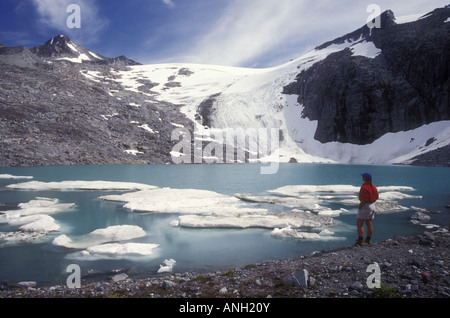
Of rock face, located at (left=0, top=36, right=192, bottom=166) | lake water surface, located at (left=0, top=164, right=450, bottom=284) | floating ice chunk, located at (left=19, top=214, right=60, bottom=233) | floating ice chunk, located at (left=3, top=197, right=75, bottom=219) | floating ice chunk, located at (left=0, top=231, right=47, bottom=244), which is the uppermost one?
rock face, located at (left=0, top=36, right=192, bottom=166)

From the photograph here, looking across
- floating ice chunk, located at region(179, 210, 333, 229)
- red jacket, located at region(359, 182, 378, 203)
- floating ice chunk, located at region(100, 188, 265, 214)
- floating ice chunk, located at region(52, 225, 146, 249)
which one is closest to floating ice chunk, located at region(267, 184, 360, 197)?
floating ice chunk, located at region(100, 188, 265, 214)

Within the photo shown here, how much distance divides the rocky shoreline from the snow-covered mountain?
83801 mm

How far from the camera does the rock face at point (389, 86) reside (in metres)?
115

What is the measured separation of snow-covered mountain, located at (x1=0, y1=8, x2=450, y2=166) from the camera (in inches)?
3834

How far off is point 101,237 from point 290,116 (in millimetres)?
142157

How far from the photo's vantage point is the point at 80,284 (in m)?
10.9

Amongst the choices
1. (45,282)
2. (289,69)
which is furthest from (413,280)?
(289,69)

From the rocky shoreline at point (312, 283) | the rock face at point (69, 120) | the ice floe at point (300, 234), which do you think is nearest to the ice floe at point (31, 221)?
the rocky shoreline at point (312, 283)

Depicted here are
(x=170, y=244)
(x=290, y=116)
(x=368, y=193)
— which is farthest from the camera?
(x=290, y=116)

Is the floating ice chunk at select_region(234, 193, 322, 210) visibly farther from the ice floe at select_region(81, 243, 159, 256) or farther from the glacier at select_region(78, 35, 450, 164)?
the glacier at select_region(78, 35, 450, 164)

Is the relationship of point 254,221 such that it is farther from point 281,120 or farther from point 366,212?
point 281,120

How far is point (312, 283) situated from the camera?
351 inches

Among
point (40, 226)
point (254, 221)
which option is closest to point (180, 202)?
point (254, 221)
